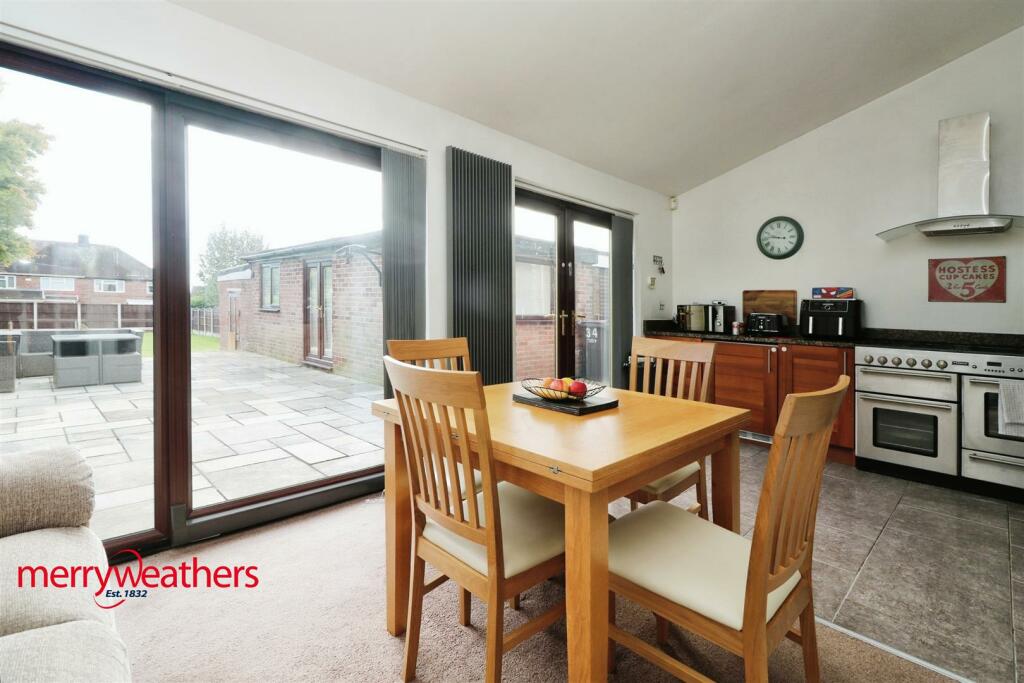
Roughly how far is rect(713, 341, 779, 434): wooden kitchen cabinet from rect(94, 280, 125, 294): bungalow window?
388 centimetres

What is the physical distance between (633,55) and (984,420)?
10.4 ft

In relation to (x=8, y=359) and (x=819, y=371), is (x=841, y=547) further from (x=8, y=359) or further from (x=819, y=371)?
(x=8, y=359)

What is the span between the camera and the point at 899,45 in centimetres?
317

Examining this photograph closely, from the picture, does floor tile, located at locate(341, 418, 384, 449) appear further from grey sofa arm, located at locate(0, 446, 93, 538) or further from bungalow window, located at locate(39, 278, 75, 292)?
grey sofa arm, located at locate(0, 446, 93, 538)

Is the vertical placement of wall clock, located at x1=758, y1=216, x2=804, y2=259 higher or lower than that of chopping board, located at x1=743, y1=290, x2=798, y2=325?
higher

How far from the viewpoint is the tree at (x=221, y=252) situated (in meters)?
2.36

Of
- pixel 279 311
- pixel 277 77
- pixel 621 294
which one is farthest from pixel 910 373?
pixel 277 77

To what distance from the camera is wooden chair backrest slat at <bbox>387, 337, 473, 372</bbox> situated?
6.88 ft

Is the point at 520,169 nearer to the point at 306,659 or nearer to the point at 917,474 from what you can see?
the point at 306,659

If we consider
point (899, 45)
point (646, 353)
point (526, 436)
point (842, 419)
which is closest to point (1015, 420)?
point (842, 419)

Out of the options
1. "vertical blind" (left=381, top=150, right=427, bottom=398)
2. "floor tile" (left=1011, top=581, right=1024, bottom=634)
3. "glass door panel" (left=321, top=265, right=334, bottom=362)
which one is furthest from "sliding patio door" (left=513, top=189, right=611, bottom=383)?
"floor tile" (left=1011, top=581, right=1024, bottom=634)

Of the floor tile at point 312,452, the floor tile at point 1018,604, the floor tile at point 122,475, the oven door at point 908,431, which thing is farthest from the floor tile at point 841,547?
the floor tile at point 122,475

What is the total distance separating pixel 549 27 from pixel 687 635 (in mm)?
2907

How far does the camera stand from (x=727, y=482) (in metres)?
1.67
